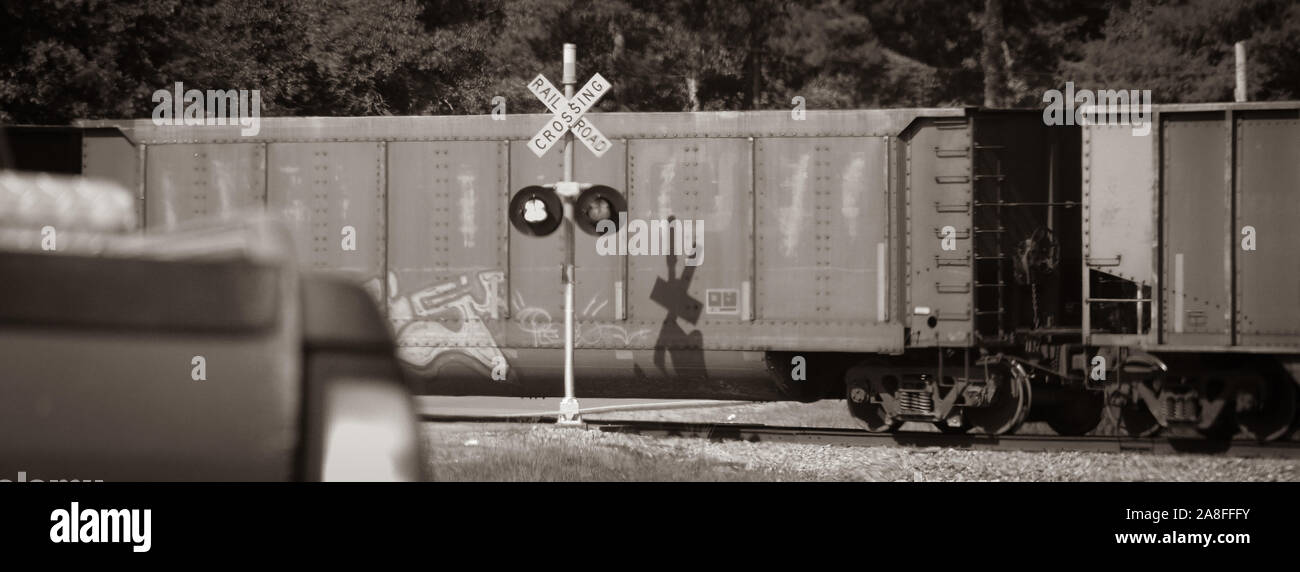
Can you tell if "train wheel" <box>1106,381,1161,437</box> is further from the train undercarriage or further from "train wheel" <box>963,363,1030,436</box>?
"train wheel" <box>963,363,1030,436</box>

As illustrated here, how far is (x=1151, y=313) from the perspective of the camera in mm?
12789

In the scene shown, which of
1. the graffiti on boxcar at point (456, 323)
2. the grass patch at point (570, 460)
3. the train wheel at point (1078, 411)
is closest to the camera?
the grass patch at point (570, 460)

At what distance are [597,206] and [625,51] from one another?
76.8 ft

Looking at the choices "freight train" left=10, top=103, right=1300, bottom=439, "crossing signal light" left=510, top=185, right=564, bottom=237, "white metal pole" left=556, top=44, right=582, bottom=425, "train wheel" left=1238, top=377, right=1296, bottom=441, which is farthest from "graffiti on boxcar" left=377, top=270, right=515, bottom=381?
"train wheel" left=1238, top=377, right=1296, bottom=441

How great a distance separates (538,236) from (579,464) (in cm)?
431

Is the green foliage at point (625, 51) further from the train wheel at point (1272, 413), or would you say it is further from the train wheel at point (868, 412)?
the train wheel at point (1272, 413)

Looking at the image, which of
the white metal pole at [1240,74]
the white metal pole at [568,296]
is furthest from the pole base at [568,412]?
the white metal pole at [1240,74]

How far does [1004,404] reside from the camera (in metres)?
13.4

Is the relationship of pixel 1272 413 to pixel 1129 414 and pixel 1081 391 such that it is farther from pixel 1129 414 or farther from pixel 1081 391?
pixel 1081 391

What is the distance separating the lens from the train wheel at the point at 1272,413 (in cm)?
1279

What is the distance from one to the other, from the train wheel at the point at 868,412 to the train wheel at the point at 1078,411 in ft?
5.75

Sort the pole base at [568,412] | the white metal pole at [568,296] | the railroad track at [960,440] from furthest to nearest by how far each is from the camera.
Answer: the pole base at [568,412] < the white metal pole at [568,296] < the railroad track at [960,440]

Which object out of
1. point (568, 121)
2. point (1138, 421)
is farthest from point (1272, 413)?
point (568, 121)

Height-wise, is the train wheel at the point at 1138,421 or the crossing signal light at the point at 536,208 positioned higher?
the crossing signal light at the point at 536,208
